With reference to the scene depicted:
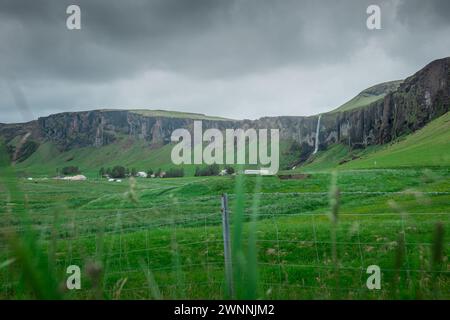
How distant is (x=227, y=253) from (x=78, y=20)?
812 centimetres

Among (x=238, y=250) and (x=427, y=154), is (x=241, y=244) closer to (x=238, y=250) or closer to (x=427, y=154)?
(x=238, y=250)

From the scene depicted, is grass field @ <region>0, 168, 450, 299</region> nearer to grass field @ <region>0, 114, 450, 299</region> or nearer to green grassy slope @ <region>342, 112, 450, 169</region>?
grass field @ <region>0, 114, 450, 299</region>

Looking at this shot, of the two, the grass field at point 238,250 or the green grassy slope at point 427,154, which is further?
the green grassy slope at point 427,154

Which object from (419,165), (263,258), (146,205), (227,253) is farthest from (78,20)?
(419,165)

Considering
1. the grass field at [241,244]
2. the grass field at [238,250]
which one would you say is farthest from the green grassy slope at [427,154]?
the grass field at [238,250]

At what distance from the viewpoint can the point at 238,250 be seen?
6.19 ft

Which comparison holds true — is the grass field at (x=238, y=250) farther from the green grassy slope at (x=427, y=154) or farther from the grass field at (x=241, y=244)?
the green grassy slope at (x=427, y=154)

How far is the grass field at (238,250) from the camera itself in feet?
5.83

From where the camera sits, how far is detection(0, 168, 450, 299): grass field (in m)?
1.78

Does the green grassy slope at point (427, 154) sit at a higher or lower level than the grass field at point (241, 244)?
higher

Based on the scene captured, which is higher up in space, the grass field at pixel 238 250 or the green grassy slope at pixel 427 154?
the green grassy slope at pixel 427 154

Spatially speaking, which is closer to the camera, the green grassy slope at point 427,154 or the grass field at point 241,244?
the grass field at point 241,244

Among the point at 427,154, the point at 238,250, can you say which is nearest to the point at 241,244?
the point at 238,250

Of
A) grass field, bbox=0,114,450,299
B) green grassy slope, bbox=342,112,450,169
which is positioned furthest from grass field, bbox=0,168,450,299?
green grassy slope, bbox=342,112,450,169
